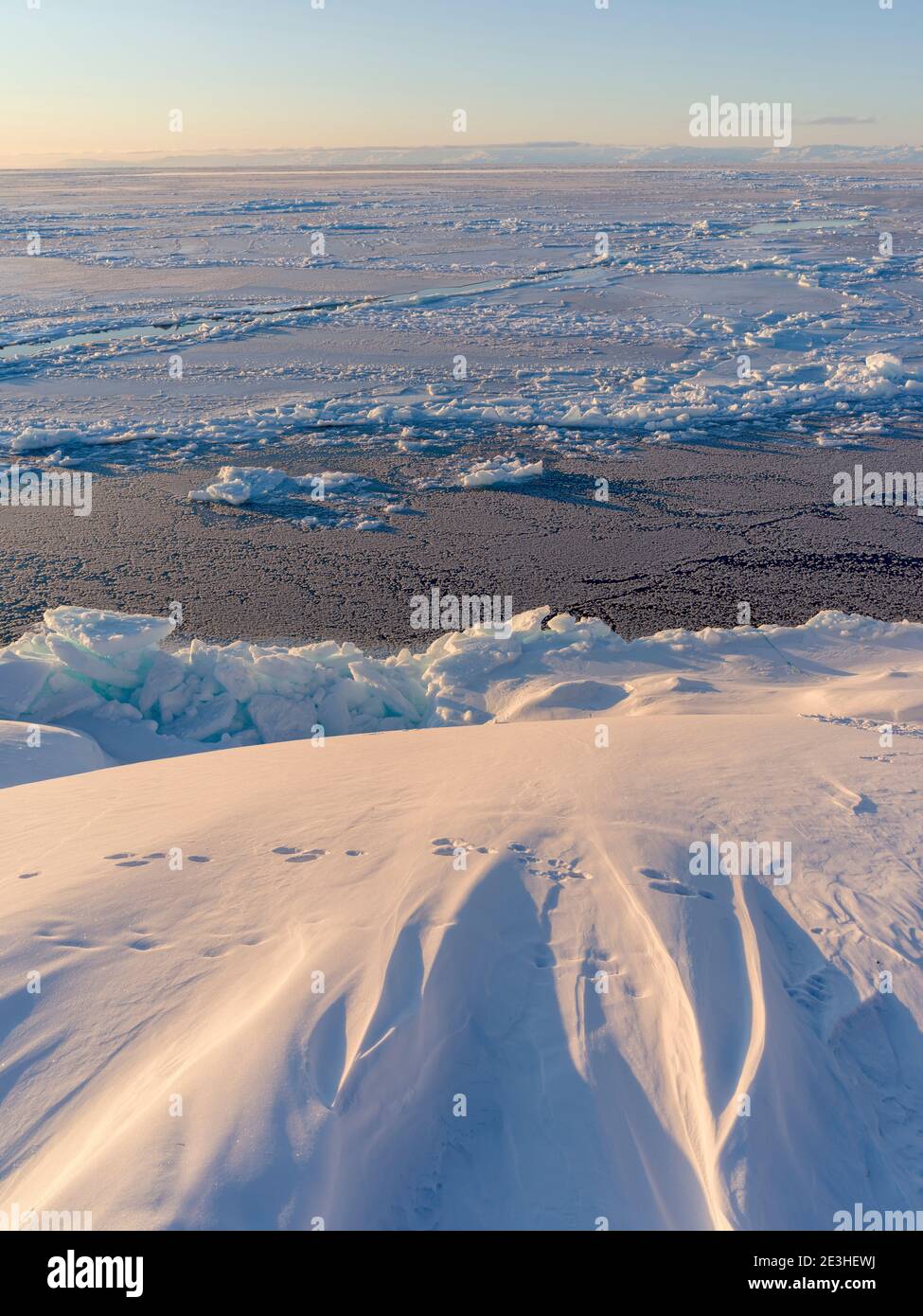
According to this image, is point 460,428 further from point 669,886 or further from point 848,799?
point 669,886

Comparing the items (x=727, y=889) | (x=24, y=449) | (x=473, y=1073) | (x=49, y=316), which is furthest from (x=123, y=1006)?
(x=49, y=316)

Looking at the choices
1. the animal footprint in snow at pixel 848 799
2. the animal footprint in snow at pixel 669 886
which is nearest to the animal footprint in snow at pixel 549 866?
the animal footprint in snow at pixel 669 886

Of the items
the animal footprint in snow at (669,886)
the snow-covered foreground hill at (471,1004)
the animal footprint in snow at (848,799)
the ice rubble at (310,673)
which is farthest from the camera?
the ice rubble at (310,673)

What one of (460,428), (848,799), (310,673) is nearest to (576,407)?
(460,428)

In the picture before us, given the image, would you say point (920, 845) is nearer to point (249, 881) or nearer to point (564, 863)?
point (564, 863)

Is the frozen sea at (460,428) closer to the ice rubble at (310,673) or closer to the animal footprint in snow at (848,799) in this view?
the ice rubble at (310,673)

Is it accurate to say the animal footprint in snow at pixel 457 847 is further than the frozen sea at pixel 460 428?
No

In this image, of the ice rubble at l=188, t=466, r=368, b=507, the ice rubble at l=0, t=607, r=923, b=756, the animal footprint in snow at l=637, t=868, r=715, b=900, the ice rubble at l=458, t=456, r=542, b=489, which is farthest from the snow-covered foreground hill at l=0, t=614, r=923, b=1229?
the ice rubble at l=458, t=456, r=542, b=489
